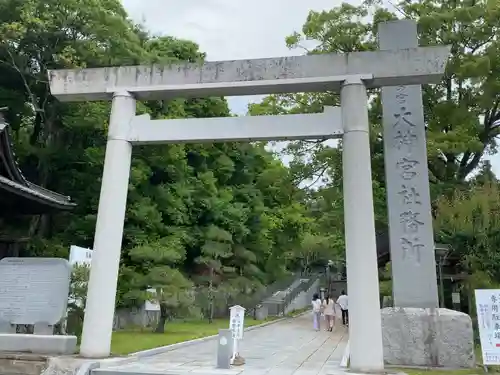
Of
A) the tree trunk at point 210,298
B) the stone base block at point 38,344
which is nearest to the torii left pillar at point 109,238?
the stone base block at point 38,344

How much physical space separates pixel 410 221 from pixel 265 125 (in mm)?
4155

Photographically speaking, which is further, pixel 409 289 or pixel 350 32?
pixel 350 32

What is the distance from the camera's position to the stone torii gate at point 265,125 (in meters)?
8.48

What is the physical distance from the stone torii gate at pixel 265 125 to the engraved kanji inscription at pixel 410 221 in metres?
2.51

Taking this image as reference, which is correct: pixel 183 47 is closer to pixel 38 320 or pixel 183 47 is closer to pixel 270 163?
pixel 270 163

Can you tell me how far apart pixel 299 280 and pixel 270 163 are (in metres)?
12.0

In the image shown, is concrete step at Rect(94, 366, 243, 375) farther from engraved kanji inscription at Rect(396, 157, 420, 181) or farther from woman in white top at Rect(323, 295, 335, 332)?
woman in white top at Rect(323, 295, 335, 332)

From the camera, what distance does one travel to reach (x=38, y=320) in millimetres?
9766

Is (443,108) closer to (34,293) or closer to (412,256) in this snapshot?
(412,256)

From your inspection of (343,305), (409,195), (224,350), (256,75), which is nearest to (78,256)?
(224,350)

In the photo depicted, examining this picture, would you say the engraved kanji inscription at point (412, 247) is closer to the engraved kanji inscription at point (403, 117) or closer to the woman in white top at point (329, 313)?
the engraved kanji inscription at point (403, 117)

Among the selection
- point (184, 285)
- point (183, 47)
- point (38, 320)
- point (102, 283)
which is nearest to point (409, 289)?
point (102, 283)

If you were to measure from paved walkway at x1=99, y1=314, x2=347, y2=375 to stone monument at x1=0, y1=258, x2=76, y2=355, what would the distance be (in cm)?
206

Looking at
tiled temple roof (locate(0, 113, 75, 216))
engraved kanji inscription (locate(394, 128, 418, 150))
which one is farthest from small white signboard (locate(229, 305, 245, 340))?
tiled temple roof (locate(0, 113, 75, 216))
